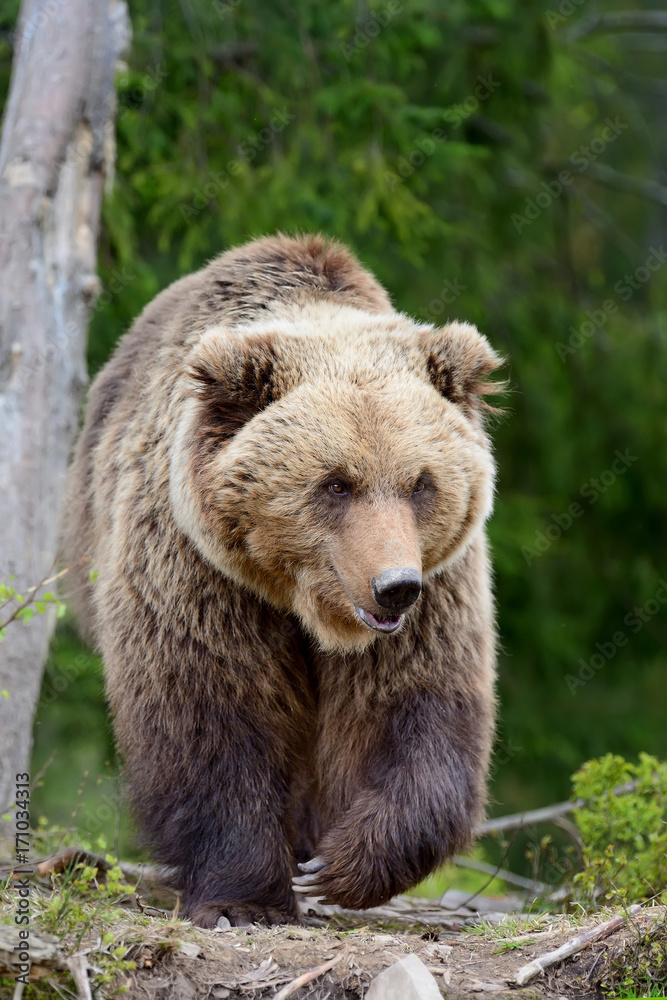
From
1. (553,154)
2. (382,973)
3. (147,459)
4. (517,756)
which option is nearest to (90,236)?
(147,459)

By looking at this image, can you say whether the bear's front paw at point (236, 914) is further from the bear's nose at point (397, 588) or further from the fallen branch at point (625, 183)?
the fallen branch at point (625, 183)

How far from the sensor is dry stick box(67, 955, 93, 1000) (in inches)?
121

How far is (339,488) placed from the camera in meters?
4.05

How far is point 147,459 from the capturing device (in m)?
4.77

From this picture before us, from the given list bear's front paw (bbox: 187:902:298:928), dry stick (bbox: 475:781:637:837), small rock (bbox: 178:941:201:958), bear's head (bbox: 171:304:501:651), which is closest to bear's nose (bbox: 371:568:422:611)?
bear's head (bbox: 171:304:501:651)

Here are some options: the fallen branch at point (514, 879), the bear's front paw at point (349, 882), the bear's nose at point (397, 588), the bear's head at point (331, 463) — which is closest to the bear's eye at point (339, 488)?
the bear's head at point (331, 463)

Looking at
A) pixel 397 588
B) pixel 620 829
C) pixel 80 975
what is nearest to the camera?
pixel 80 975

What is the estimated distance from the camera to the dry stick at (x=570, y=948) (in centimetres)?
349

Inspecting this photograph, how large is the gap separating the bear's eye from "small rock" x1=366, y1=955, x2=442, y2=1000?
5.03 ft

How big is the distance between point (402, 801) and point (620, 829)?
4.44 feet

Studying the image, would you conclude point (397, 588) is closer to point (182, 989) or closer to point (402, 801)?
point (402, 801)

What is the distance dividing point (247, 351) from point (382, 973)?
7.15ft

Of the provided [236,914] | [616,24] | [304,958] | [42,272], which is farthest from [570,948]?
[616,24]

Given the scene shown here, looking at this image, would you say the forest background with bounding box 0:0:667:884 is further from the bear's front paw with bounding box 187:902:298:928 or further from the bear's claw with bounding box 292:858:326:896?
the bear's claw with bounding box 292:858:326:896
